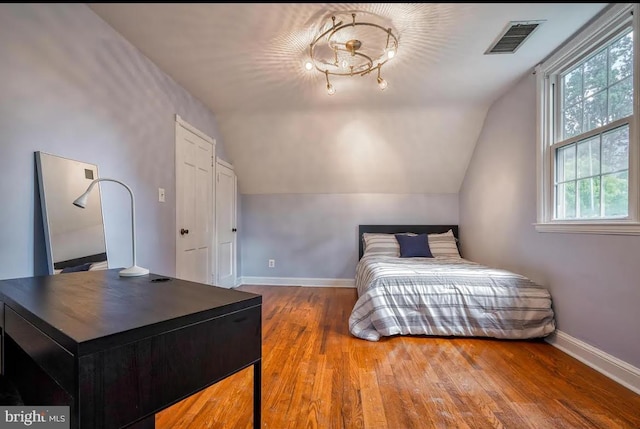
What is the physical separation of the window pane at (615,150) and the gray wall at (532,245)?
1.48 feet

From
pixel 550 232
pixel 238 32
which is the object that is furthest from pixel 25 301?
pixel 550 232

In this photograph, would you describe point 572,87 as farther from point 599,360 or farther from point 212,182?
point 212,182

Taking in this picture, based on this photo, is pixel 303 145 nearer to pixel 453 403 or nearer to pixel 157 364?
pixel 453 403

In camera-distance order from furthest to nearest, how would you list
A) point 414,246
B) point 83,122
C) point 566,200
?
point 414,246 → point 566,200 → point 83,122

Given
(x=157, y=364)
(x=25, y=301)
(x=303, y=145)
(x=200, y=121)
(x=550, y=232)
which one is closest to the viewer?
(x=157, y=364)

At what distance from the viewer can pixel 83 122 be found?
6.37 feet

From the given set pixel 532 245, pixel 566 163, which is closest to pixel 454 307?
pixel 532 245

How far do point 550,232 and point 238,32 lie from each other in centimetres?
272

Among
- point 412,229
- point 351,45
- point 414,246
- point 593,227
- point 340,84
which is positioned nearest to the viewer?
point 593,227

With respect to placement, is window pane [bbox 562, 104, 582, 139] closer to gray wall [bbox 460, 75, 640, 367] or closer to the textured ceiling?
gray wall [bbox 460, 75, 640, 367]

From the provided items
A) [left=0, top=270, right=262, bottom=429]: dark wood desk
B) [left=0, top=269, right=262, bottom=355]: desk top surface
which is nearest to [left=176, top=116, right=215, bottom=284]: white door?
[left=0, top=269, right=262, bottom=355]: desk top surface

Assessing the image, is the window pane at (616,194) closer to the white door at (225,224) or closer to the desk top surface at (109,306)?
the desk top surface at (109,306)

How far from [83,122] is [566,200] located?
338 centimetres

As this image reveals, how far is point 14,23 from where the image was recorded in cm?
156
